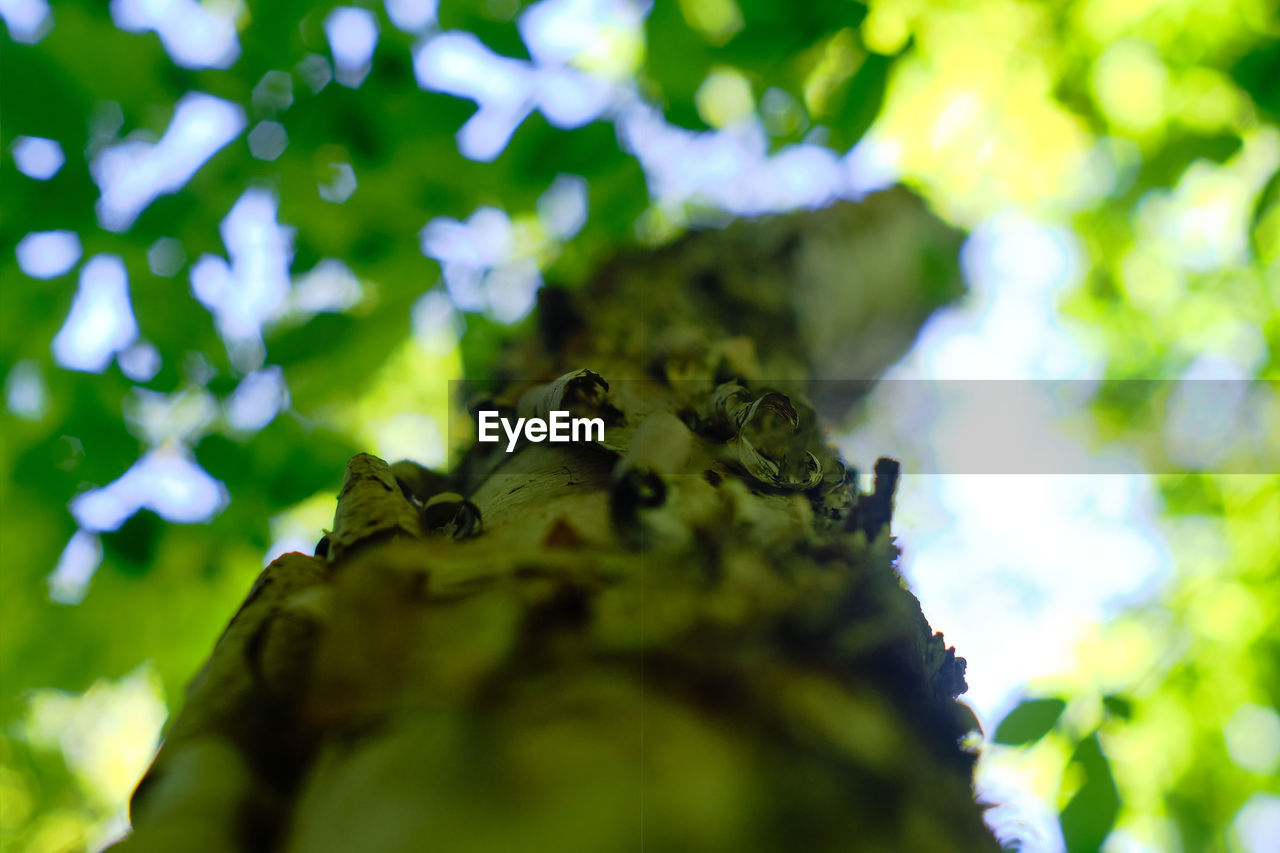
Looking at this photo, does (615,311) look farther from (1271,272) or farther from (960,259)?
(1271,272)

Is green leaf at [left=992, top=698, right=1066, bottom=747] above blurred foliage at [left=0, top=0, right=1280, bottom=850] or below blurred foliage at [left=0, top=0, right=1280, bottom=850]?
below

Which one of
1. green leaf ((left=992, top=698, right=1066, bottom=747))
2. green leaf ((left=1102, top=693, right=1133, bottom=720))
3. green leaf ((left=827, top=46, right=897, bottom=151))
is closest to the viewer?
green leaf ((left=992, top=698, right=1066, bottom=747))

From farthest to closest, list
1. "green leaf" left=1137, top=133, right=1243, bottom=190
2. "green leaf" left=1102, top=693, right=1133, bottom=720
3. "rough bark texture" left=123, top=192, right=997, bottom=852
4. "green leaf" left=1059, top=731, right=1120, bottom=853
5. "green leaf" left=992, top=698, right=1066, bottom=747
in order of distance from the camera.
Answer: "green leaf" left=1137, top=133, right=1243, bottom=190, "green leaf" left=1102, top=693, right=1133, bottom=720, "green leaf" left=992, top=698, right=1066, bottom=747, "green leaf" left=1059, top=731, right=1120, bottom=853, "rough bark texture" left=123, top=192, right=997, bottom=852

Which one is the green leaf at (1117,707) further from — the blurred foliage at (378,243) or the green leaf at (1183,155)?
the green leaf at (1183,155)

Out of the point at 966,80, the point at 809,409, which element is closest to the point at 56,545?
the point at 809,409

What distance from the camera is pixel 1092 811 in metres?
1.01

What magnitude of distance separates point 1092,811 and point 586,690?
1014 mm

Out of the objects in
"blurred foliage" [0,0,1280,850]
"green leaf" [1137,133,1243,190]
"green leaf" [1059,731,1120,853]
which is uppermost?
"green leaf" [1137,133,1243,190]

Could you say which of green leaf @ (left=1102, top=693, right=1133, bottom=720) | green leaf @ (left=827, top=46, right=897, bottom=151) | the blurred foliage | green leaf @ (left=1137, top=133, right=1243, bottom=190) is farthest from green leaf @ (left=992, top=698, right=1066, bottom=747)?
green leaf @ (left=1137, top=133, right=1243, bottom=190)

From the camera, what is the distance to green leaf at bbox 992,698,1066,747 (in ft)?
3.69

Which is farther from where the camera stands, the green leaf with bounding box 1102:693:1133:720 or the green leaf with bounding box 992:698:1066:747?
the green leaf with bounding box 1102:693:1133:720

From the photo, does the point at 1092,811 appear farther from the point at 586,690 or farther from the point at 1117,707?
the point at 586,690

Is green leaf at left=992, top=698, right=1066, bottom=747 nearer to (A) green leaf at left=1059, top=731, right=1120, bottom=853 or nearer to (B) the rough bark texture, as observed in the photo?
(A) green leaf at left=1059, top=731, right=1120, bottom=853

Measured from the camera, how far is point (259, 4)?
4.49ft
